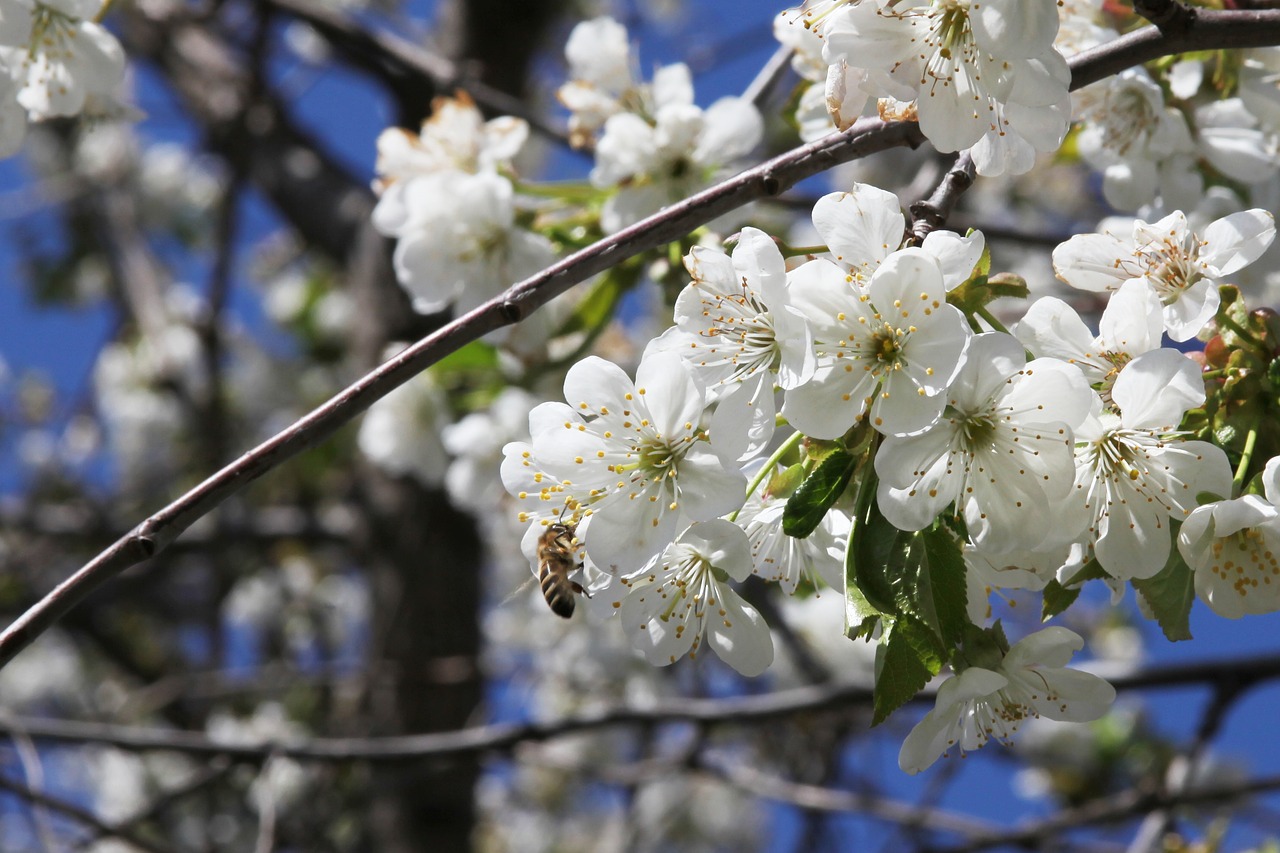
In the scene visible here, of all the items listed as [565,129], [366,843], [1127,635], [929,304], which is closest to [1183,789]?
[929,304]

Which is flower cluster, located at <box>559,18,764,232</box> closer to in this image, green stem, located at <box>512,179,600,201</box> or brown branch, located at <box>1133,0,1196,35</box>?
green stem, located at <box>512,179,600,201</box>

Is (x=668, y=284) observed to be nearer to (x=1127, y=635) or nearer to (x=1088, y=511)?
(x=1088, y=511)

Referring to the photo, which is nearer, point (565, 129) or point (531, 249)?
point (531, 249)

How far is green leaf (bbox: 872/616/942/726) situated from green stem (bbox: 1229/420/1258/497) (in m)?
0.30

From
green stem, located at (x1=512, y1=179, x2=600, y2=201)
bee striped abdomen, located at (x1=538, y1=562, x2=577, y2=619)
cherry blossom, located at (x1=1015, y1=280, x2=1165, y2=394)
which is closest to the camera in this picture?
cherry blossom, located at (x1=1015, y1=280, x2=1165, y2=394)

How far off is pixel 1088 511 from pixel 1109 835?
298 cm

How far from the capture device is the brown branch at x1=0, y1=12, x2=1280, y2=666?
3.39ft

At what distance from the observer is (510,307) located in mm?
1069

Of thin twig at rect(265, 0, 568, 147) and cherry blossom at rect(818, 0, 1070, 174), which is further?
thin twig at rect(265, 0, 568, 147)

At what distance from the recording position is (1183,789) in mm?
2254

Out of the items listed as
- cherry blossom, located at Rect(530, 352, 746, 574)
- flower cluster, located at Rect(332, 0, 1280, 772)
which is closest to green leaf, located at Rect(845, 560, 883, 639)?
flower cluster, located at Rect(332, 0, 1280, 772)

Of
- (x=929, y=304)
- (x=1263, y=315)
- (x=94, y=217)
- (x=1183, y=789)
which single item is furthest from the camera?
(x=94, y=217)

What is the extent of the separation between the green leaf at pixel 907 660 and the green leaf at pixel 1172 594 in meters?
0.24

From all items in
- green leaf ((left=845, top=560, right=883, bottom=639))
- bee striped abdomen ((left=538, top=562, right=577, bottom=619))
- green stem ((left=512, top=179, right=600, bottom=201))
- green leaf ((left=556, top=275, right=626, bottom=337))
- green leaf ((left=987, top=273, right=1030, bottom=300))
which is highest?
green stem ((left=512, top=179, right=600, bottom=201))
